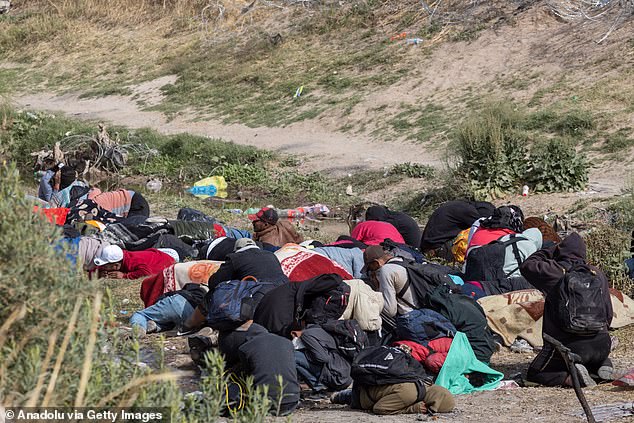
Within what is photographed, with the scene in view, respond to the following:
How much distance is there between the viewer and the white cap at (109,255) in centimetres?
867

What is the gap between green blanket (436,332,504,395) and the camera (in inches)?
230

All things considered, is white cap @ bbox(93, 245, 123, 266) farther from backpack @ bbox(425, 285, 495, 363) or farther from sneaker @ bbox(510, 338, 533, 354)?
sneaker @ bbox(510, 338, 533, 354)

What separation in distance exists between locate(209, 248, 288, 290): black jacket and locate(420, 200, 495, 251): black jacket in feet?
10.3

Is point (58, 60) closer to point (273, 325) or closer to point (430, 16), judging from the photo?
point (430, 16)

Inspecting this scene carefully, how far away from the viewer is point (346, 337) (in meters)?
5.81

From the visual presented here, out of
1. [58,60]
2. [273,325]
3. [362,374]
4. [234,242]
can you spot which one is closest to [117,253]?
[234,242]

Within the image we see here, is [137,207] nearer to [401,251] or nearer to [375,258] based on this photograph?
[401,251]

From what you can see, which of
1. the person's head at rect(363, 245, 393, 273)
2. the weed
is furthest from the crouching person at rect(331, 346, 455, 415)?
the weed

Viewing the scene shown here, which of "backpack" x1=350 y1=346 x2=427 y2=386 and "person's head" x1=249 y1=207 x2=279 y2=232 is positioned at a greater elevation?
"backpack" x1=350 y1=346 x2=427 y2=386

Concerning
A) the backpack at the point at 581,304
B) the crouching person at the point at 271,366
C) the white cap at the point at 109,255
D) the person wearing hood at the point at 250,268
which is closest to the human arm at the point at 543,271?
the backpack at the point at 581,304

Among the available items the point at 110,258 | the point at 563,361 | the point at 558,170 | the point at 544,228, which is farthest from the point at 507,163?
the point at 563,361

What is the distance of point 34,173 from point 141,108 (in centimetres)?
512

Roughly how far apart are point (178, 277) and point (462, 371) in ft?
8.30

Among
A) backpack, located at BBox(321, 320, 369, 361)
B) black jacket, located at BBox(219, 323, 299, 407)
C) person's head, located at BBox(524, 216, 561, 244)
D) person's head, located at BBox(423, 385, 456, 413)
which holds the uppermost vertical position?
black jacket, located at BBox(219, 323, 299, 407)
